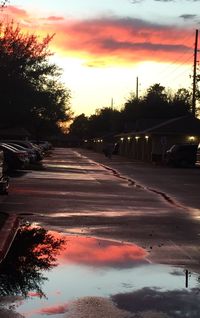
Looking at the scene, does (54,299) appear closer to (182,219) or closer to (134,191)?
(182,219)

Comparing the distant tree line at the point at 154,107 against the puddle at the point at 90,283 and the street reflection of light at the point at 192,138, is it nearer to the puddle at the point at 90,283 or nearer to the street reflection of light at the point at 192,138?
the street reflection of light at the point at 192,138

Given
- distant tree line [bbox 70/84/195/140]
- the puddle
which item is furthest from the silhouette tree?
distant tree line [bbox 70/84/195/140]

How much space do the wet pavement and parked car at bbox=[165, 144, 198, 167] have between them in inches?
1145

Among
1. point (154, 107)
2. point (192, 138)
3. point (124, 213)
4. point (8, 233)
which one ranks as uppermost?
point (154, 107)

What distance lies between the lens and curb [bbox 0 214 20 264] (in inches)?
363

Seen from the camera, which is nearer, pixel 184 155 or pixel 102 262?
pixel 102 262

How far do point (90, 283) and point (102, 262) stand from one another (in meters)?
1.33

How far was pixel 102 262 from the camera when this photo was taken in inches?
346

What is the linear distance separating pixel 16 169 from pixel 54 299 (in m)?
25.5

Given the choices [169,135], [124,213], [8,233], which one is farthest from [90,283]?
[169,135]

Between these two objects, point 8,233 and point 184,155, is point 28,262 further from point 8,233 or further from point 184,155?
point 184,155

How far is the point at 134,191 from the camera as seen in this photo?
21.5 meters

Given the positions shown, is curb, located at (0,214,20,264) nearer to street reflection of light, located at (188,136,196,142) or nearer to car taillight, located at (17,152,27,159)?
car taillight, located at (17,152,27,159)

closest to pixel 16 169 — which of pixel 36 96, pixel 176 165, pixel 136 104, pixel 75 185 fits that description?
pixel 36 96
